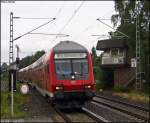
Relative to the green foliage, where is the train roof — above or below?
below

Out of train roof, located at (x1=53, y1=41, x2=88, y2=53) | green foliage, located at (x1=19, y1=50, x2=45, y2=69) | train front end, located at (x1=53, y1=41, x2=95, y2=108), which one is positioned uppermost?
green foliage, located at (x1=19, y1=50, x2=45, y2=69)

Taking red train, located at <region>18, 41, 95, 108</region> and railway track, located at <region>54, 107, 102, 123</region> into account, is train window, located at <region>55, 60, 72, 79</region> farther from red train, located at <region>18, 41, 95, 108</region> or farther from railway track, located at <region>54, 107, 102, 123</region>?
railway track, located at <region>54, 107, 102, 123</region>

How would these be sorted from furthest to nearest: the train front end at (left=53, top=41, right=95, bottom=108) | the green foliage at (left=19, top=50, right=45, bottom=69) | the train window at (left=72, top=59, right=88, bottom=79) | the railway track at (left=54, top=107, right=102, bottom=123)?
1. the green foliage at (left=19, top=50, right=45, bottom=69)
2. the train window at (left=72, top=59, right=88, bottom=79)
3. the train front end at (left=53, top=41, right=95, bottom=108)
4. the railway track at (left=54, top=107, right=102, bottom=123)

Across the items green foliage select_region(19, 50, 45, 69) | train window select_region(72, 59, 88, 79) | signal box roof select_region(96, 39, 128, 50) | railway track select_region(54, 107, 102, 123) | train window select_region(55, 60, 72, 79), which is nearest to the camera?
railway track select_region(54, 107, 102, 123)

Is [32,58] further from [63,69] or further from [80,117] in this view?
[80,117]

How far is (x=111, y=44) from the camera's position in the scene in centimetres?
5778

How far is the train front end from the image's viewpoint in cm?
2270

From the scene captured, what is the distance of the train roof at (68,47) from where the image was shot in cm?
2341

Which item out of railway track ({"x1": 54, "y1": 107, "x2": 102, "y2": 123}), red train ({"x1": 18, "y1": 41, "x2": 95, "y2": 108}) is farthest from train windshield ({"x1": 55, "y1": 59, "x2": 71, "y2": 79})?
railway track ({"x1": 54, "y1": 107, "x2": 102, "y2": 123})

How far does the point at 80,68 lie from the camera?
76.0ft

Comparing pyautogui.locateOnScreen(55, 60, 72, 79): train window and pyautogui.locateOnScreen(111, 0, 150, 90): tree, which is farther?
pyautogui.locateOnScreen(111, 0, 150, 90): tree

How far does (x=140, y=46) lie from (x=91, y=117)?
24.8 meters

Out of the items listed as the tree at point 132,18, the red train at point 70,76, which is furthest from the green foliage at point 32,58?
the red train at point 70,76

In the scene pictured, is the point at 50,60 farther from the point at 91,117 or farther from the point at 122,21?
the point at 122,21
